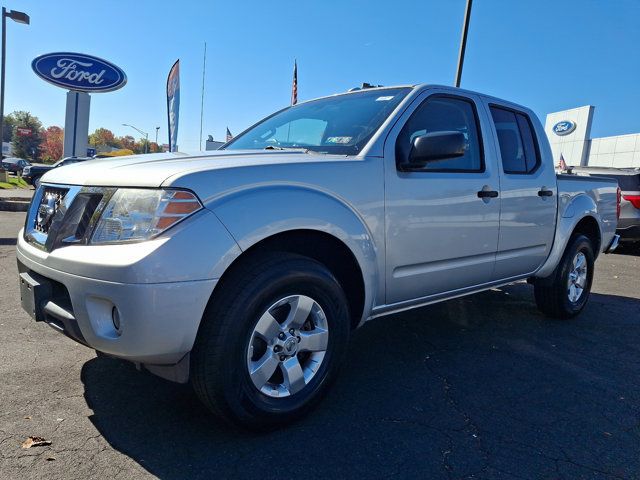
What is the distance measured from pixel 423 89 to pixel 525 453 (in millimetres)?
2284

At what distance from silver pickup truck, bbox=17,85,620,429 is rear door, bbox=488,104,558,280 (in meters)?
0.04

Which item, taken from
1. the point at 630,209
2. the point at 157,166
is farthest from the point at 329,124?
the point at 630,209

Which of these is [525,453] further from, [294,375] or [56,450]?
[56,450]

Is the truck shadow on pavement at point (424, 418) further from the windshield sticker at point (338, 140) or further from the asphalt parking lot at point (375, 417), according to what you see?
the windshield sticker at point (338, 140)

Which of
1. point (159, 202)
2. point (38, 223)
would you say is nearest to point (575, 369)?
point (159, 202)

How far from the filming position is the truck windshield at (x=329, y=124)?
10.2 ft

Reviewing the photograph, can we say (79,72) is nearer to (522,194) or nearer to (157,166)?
(522,194)

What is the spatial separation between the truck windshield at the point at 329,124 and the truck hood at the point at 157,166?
30 cm

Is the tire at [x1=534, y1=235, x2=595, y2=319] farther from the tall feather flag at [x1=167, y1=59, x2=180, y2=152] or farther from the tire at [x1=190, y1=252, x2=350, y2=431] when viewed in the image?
the tall feather flag at [x1=167, y1=59, x2=180, y2=152]

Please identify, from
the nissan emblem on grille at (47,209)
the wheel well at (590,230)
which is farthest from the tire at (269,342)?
the wheel well at (590,230)

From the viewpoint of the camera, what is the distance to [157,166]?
236cm

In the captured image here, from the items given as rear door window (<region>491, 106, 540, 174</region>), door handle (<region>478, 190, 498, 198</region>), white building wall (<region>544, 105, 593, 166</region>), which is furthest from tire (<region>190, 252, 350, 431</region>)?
white building wall (<region>544, 105, 593, 166</region>)

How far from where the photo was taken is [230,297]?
2.22m

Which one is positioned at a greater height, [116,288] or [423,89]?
[423,89]
